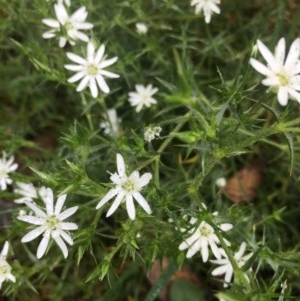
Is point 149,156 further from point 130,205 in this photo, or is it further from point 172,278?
point 172,278

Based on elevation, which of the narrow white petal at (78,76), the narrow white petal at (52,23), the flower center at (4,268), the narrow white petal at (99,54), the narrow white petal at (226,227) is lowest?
the flower center at (4,268)

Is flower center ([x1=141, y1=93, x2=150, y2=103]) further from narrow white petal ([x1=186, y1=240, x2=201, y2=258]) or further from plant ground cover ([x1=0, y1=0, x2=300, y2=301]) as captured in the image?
narrow white petal ([x1=186, y1=240, x2=201, y2=258])

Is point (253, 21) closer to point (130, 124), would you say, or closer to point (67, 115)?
point (130, 124)

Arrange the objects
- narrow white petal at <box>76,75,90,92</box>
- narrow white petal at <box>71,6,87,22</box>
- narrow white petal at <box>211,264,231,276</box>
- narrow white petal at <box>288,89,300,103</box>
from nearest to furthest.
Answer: narrow white petal at <box>288,89,300,103</box>
narrow white petal at <box>211,264,231,276</box>
narrow white petal at <box>76,75,90,92</box>
narrow white petal at <box>71,6,87,22</box>

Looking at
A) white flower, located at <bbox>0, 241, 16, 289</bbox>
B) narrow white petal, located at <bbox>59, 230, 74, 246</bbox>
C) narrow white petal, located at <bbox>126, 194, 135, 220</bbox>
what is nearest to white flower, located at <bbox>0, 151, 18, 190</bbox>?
white flower, located at <bbox>0, 241, 16, 289</bbox>

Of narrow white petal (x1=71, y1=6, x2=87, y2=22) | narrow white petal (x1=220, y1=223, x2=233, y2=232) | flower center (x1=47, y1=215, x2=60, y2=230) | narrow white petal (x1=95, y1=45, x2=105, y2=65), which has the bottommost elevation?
flower center (x1=47, y1=215, x2=60, y2=230)

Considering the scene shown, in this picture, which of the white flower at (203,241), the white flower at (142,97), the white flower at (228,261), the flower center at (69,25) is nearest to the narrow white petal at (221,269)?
the white flower at (228,261)

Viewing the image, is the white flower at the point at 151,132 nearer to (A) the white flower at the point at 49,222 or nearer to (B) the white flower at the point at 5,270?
(A) the white flower at the point at 49,222

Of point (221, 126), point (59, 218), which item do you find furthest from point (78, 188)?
point (221, 126)
